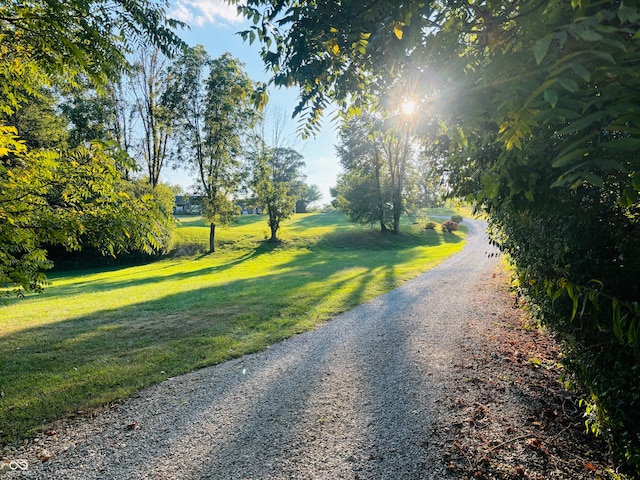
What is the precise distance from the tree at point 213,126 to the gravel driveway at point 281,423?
63.0 ft

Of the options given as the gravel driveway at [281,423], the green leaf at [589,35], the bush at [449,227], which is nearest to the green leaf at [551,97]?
the green leaf at [589,35]

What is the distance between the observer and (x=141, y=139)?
25938 millimetres

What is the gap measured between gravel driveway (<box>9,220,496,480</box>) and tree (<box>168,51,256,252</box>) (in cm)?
1919

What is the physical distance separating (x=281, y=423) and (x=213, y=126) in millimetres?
23122

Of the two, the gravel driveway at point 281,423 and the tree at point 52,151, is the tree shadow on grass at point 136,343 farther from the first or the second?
the tree at point 52,151

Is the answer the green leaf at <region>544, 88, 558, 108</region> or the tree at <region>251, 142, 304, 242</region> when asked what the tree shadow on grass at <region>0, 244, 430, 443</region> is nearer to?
the green leaf at <region>544, 88, 558, 108</region>

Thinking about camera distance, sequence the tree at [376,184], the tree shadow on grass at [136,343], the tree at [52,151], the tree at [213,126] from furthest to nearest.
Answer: the tree at [376,184], the tree at [213,126], the tree shadow on grass at [136,343], the tree at [52,151]

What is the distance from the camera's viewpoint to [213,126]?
2308 cm

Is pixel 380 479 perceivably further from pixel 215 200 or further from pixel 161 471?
pixel 215 200

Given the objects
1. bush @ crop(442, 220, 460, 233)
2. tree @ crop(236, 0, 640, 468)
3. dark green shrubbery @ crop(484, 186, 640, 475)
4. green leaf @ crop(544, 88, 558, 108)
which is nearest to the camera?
green leaf @ crop(544, 88, 558, 108)

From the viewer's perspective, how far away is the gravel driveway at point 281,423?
2.82 meters

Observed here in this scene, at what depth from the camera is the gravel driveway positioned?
2820mm

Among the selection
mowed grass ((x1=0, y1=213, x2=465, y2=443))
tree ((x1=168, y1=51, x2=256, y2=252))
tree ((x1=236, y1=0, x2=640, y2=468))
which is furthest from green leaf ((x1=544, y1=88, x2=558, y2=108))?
tree ((x1=168, y1=51, x2=256, y2=252))

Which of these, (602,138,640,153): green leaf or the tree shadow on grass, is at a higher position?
(602,138,640,153): green leaf
